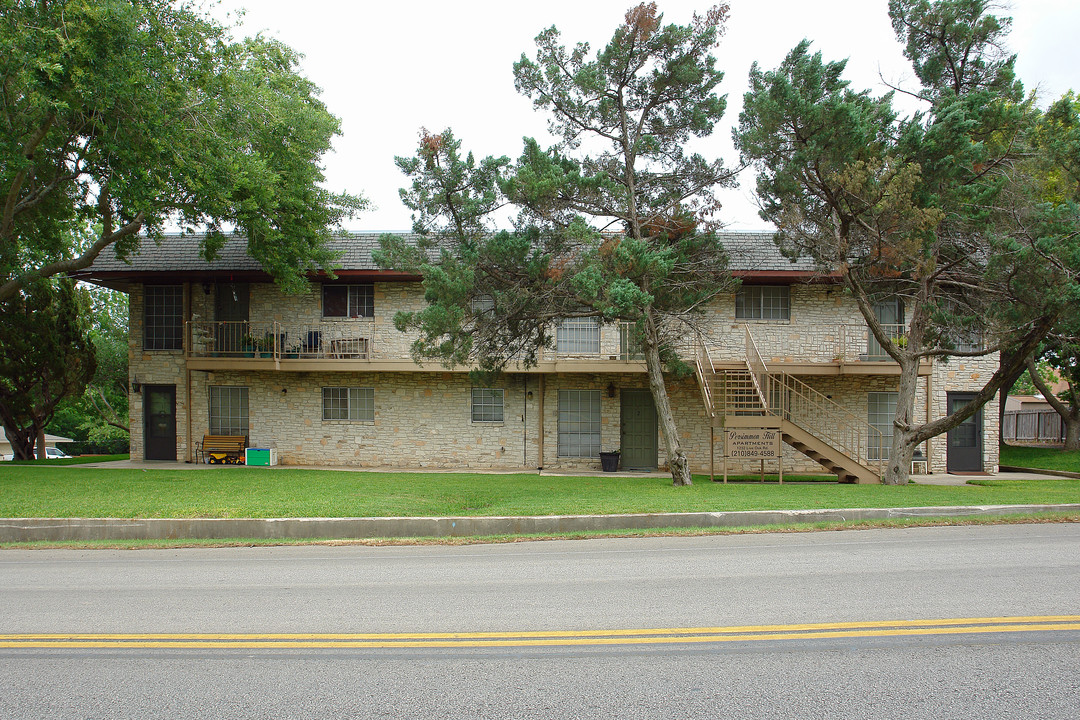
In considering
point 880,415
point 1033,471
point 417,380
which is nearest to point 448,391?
point 417,380

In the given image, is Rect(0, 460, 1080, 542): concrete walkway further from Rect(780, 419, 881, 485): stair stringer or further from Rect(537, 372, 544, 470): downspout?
Rect(537, 372, 544, 470): downspout

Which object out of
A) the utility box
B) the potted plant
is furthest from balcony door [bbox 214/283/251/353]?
the potted plant

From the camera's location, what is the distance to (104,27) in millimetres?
12219

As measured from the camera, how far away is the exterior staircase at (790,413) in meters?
15.8

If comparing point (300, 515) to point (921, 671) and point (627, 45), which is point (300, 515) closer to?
point (921, 671)

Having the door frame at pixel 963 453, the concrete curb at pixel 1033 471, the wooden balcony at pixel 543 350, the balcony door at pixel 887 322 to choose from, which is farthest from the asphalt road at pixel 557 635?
the concrete curb at pixel 1033 471

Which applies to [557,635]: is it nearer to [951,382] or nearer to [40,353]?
[951,382]

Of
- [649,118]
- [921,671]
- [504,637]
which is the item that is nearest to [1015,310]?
[649,118]

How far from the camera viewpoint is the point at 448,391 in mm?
19641

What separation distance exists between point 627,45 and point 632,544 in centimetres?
917

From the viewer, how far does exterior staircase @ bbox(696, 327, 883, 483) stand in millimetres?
15781

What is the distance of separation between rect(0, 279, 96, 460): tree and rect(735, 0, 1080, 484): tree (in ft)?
71.5

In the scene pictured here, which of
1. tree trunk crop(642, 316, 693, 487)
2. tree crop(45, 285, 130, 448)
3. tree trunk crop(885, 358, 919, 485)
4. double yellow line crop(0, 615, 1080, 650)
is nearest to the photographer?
double yellow line crop(0, 615, 1080, 650)

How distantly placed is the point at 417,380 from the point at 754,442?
30.8ft
